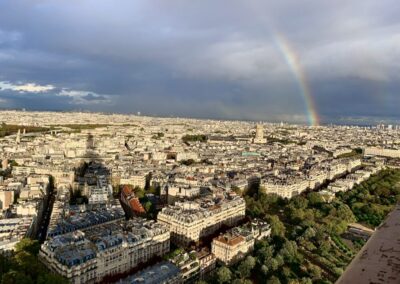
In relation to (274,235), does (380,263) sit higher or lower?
higher

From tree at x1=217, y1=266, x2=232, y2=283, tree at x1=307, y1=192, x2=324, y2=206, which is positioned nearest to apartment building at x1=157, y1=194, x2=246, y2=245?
tree at x1=217, y1=266, x2=232, y2=283

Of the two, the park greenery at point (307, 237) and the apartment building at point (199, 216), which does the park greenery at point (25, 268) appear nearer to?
the park greenery at point (307, 237)

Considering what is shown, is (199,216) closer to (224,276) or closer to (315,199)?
(224,276)

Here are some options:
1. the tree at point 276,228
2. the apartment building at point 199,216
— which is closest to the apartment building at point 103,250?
the apartment building at point 199,216

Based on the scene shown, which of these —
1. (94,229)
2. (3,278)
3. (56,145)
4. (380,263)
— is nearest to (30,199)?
(94,229)

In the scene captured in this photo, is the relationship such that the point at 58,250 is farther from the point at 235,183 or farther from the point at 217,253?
the point at 235,183

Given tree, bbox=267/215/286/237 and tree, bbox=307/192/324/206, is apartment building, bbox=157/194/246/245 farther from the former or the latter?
tree, bbox=307/192/324/206
